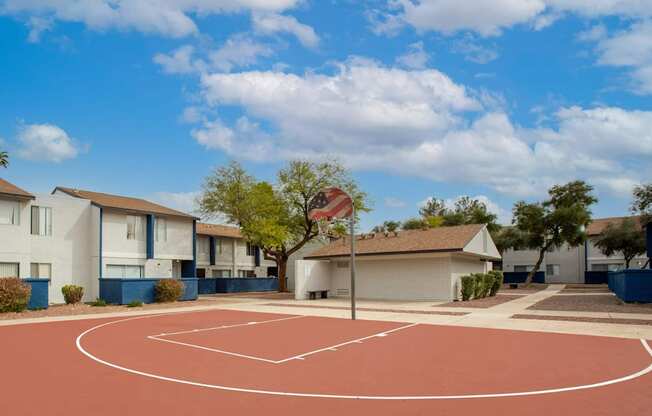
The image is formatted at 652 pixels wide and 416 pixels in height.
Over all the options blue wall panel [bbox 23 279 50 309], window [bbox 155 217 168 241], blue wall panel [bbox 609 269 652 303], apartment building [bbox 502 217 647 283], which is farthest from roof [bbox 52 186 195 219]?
apartment building [bbox 502 217 647 283]

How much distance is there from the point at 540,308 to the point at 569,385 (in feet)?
56.0

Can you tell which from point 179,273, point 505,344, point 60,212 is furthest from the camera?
point 179,273

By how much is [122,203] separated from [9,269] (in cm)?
839

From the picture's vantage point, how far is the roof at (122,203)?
34.5 metres

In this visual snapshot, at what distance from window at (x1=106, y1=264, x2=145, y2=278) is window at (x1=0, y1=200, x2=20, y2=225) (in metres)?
6.11

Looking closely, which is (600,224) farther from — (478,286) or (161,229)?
(161,229)

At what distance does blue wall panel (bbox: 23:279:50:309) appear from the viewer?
86.1 ft

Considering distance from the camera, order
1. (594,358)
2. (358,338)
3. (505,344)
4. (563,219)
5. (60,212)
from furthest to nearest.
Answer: (563,219), (60,212), (358,338), (505,344), (594,358)

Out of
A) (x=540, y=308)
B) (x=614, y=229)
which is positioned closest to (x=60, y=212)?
(x=540, y=308)

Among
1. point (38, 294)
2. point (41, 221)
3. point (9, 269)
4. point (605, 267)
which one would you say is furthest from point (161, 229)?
point (605, 267)

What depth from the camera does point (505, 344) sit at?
14055mm

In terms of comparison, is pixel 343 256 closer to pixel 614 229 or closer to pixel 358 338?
pixel 358 338

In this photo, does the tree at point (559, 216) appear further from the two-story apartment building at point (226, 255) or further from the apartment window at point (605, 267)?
the two-story apartment building at point (226, 255)

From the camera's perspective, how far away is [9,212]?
29.5m
